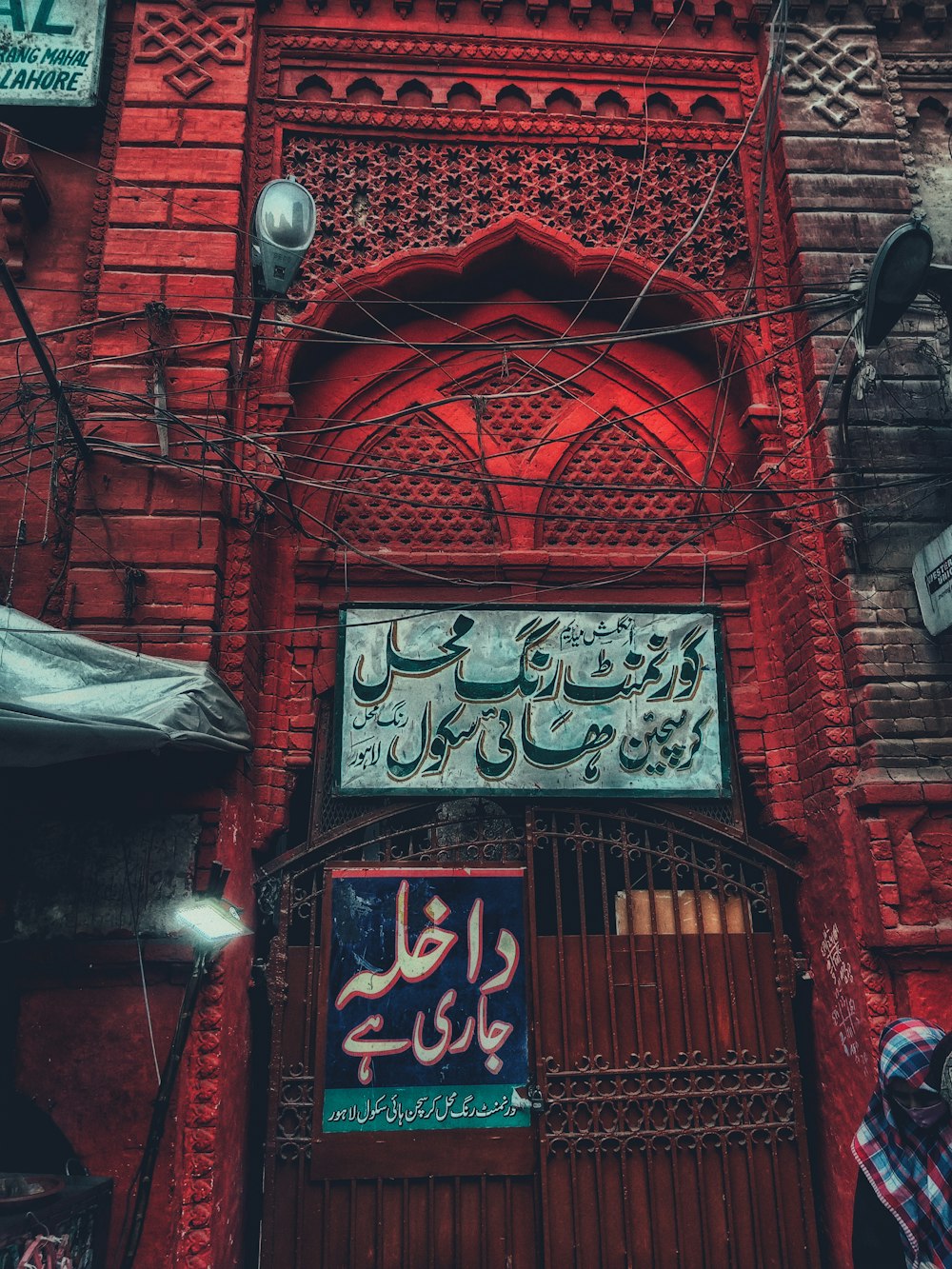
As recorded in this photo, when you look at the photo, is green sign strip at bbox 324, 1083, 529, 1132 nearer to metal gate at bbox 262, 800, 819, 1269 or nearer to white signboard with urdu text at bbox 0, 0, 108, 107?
metal gate at bbox 262, 800, 819, 1269

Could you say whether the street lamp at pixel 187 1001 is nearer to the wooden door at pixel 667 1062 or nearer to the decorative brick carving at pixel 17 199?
the wooden door at pixel 667 1062

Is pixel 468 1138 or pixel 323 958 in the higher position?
pixel 323 958

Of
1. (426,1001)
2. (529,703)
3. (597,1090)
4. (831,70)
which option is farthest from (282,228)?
(597,1090)

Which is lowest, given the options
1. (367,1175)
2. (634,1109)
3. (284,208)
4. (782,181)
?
(367,1175)

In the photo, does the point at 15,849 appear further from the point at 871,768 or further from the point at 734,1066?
the point at 871,768

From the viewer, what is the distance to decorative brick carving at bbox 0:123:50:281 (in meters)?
4.98

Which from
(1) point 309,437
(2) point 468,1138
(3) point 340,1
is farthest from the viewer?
(3) point 340,1

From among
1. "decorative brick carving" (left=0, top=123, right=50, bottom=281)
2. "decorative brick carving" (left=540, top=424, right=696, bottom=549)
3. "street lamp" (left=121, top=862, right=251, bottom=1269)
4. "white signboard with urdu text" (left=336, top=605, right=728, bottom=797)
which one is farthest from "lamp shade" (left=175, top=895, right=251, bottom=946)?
"decorative brick carving" (left=0, top=123, right=50, bottom=281)

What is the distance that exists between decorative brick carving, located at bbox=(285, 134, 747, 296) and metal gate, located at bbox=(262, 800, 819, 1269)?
3627mm

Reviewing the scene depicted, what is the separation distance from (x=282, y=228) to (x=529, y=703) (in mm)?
2770

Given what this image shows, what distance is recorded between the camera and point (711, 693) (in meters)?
4.92

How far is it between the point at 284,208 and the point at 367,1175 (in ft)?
15.5

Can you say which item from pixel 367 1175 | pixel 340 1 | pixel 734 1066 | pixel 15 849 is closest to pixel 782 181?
pixel 340 1

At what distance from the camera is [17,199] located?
499 cm
